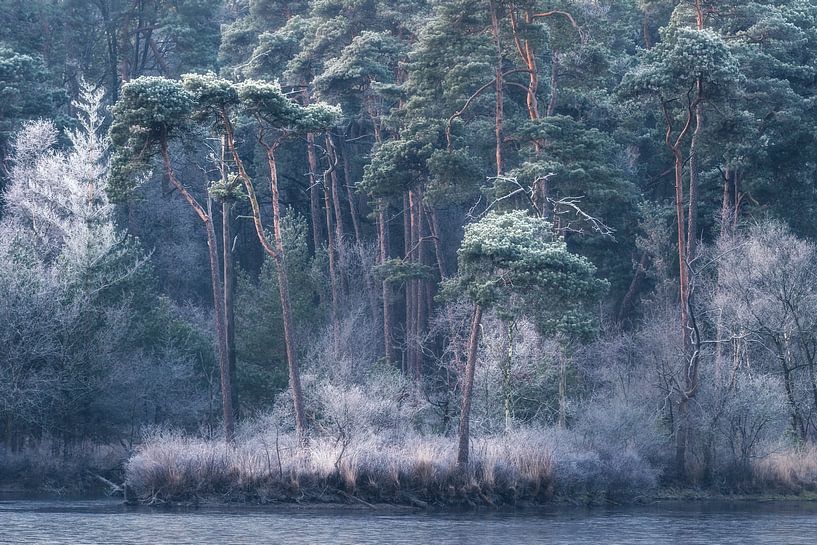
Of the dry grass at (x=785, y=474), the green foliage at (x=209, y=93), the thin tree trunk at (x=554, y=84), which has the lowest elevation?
the dry grass at (x=785, y=474)

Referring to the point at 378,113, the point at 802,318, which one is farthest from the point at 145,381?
the point at 802,318

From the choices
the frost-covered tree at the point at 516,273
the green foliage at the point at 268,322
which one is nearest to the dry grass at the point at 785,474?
the frost-covered tree at the point at 516,273

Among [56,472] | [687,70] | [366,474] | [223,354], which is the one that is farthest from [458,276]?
[56,472]

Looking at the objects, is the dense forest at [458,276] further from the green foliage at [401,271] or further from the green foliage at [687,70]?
the green foliage at [401,271]

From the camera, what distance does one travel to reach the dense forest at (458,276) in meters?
35.4

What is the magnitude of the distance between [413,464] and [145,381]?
14974 mm

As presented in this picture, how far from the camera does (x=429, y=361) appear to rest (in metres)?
56.8

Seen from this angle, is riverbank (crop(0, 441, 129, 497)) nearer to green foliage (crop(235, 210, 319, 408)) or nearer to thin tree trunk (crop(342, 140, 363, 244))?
green foliage (crop(235, 210, 319, 408))

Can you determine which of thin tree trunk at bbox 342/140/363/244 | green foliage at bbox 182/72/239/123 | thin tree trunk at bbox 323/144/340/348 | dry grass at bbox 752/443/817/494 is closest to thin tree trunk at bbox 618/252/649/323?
dry grass at bbox 752/443/817/494

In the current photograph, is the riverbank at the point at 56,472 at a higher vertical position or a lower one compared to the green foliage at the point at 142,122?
lower

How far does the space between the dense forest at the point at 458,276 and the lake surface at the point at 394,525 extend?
220cm

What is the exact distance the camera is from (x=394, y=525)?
Answer: 30719 millimetres

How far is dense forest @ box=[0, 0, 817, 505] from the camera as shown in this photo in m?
35.4

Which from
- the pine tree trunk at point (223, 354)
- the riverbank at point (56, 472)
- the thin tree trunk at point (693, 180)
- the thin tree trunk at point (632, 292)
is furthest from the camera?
the thin tree trunk at point (632, 292)
